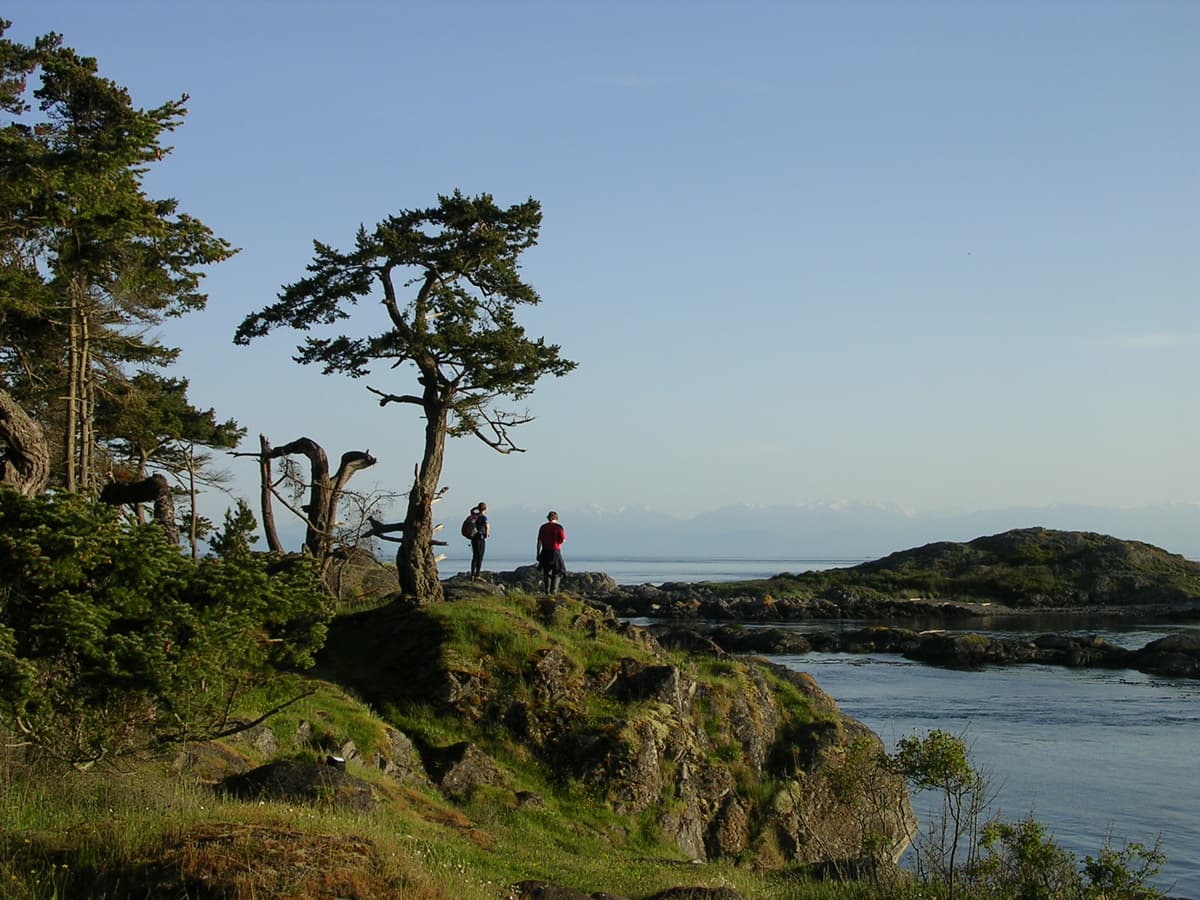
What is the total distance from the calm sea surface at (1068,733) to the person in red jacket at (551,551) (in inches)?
376

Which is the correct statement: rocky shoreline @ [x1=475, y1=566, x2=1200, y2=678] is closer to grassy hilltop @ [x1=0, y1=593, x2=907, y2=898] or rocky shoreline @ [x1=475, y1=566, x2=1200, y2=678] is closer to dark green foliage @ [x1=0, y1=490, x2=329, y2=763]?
grassy hilltop @ [x1=0, y1=593, x2=907, y2=898]

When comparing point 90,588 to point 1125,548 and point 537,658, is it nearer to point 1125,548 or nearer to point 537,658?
point 537,658

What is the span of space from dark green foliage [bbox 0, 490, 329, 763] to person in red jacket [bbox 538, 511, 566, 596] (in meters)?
16.3

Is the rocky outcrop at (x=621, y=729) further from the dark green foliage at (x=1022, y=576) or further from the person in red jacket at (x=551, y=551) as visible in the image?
the dark green foliage at (x=1022, y=576)

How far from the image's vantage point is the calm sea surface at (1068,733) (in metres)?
26.6

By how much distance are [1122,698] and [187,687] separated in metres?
40.2

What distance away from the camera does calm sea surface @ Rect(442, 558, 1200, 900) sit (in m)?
26.6

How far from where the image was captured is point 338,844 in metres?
9.95

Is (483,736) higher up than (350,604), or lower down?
lower down

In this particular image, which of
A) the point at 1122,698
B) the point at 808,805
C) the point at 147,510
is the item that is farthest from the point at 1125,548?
the point at 147,510

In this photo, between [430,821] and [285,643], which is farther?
[430,821]

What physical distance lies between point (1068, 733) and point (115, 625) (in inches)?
1277

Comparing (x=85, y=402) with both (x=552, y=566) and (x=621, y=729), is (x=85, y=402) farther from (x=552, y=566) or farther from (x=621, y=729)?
(x=621, y=729)

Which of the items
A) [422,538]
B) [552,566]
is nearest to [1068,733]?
[552,566]
